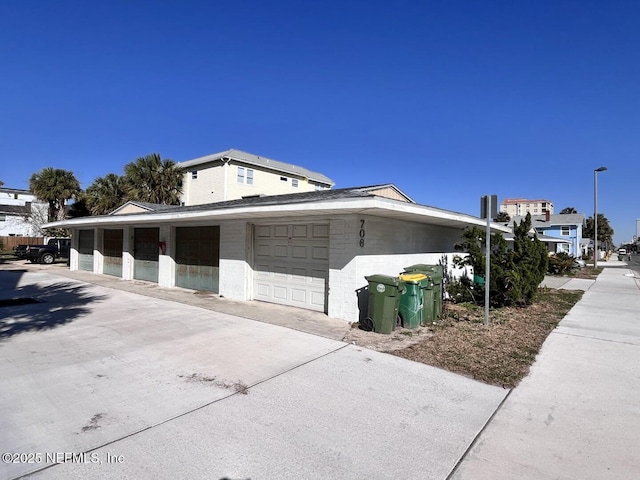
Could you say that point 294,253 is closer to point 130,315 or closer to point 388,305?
point 388,305

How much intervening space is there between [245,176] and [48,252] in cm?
1496

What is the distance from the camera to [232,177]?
982 inches

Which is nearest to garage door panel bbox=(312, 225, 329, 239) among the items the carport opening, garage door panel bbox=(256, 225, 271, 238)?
garage door panel bbox=(256, 225, 271, 238)

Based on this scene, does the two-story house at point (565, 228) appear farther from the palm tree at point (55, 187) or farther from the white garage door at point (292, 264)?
the palm tree at point (55, 187)

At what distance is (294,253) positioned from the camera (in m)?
9.37

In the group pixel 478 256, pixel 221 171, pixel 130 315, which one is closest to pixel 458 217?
pixel 478 256

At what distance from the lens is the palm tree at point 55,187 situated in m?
28.8

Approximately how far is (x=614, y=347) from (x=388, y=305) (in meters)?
4.19

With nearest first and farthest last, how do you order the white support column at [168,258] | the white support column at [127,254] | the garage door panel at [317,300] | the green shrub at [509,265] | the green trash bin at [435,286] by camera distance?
the green trash bin at [435,286] → the garage door panel at [317,300] → the green shrub at [509,265] → the white support column at [168,258] → the white support column at [127,254]

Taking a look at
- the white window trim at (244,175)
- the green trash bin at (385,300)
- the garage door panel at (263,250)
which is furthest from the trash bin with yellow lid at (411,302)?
the white window trim at (244,175)

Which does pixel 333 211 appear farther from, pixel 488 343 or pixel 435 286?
pixel 488 343

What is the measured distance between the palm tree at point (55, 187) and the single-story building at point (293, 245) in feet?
58.9

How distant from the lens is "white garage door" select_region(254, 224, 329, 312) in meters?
8.81

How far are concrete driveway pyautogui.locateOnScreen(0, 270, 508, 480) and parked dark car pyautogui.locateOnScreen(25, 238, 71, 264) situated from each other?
72.1 feet
